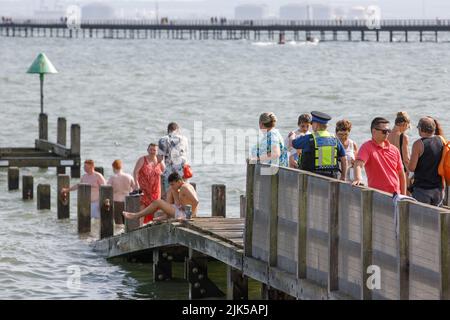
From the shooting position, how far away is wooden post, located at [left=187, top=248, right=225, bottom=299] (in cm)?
1697

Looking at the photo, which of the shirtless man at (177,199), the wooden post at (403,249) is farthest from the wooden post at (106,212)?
the wooden post at (403,249)

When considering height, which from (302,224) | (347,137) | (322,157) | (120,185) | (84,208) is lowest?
(84,208)

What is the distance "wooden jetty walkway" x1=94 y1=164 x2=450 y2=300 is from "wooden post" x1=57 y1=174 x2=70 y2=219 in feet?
23.5

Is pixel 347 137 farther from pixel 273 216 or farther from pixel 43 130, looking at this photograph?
pixel 43 130

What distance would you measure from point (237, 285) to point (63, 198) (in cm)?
879

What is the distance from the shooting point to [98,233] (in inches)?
886

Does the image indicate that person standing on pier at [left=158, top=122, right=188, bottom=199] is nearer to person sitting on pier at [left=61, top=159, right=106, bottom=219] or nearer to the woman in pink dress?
the woman in pink dress

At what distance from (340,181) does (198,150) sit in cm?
2531

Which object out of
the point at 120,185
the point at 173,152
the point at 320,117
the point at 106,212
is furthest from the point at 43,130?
the point at 320,117

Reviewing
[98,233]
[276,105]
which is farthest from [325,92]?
[98,233]

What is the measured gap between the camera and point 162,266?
18609mm

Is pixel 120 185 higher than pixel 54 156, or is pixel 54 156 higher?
pixel 54 156

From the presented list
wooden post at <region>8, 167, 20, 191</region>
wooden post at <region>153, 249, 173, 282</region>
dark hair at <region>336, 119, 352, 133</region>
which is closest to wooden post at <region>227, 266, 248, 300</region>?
dark hair at <region>336, 119, 352, 133</region>
